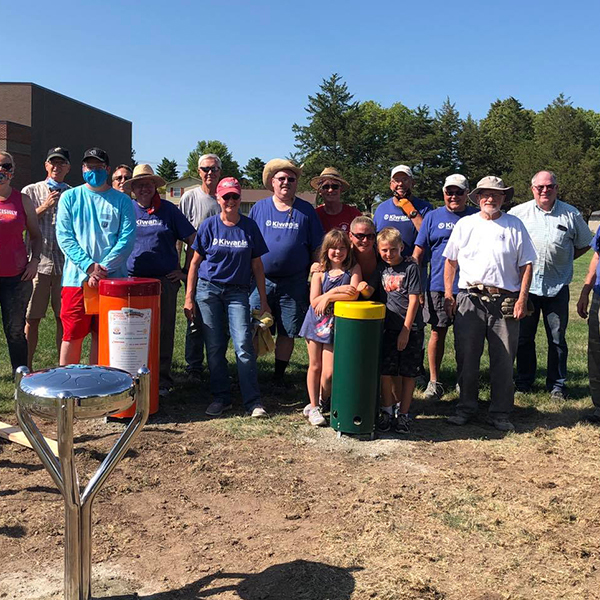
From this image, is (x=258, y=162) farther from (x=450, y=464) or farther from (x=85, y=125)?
(x=450, y=464)

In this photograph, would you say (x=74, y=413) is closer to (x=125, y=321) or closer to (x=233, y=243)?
(x=125, y=321)

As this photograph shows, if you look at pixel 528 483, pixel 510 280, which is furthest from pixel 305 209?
pixel 528 483

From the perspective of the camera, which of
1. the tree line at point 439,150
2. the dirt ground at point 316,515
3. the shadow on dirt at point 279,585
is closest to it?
the shadow on dirt at point 279,585

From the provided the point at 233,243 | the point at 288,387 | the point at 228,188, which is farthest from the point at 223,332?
the point at 228,188

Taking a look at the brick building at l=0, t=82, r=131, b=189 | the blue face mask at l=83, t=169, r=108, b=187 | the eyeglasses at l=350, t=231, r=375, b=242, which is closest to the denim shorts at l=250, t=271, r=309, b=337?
the eyeglasses at l=350, t=231, r=375, b=242

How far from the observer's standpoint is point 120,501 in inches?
170

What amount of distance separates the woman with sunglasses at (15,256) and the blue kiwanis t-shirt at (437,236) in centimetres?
369

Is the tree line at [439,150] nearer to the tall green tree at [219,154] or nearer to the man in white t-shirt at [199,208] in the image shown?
the tall green tree at [219,154]

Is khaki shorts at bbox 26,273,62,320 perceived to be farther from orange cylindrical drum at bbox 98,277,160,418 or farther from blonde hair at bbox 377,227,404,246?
blonde hair at bbox 377,227,404,246

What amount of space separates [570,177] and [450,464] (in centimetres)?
5711

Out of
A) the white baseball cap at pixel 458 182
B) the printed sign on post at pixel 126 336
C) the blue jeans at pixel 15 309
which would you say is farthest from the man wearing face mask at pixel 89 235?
the white baseball cap at pixel 458 182

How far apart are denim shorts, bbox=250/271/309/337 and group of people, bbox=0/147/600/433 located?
0.01 meters

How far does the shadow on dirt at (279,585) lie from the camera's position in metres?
3.25

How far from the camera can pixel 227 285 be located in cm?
621
